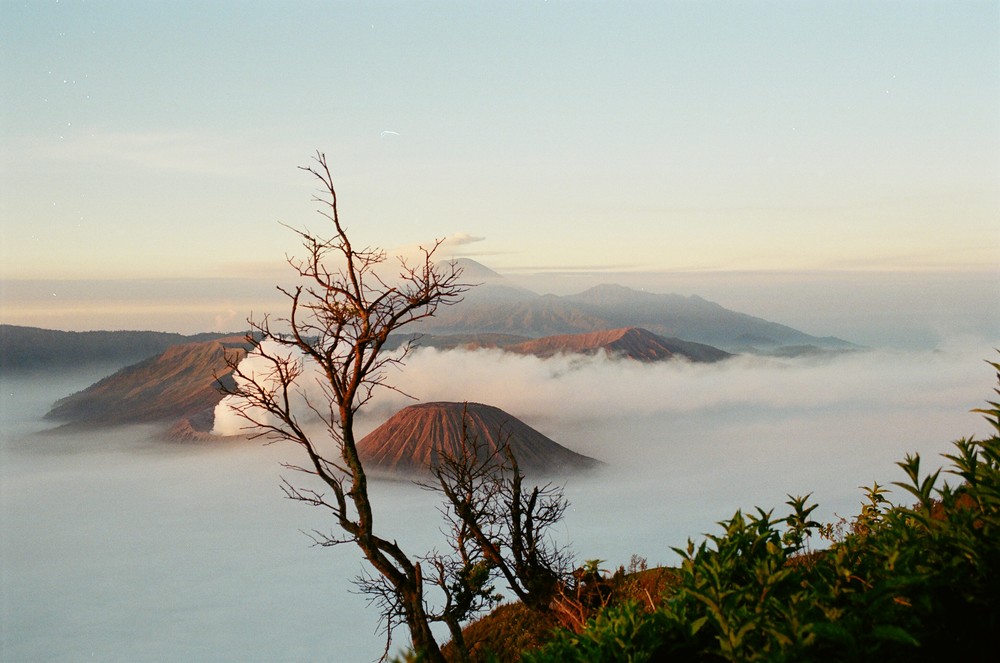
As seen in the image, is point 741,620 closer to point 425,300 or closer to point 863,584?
point 863,584

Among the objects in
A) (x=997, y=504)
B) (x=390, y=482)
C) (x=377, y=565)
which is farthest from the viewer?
(x=390, y=482)

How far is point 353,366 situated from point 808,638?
7717mm

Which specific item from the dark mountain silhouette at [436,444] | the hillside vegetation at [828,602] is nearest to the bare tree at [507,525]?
the hillside vegetation at [828,602]

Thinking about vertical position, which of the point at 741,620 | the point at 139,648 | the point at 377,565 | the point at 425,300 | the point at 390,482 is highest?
the point at 425,300

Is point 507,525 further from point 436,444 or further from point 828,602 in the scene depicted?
point 436,444

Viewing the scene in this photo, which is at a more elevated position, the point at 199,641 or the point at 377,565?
the point at 377,565

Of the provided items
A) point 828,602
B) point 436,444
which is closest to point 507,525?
point 828,602

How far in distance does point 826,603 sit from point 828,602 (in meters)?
0.01

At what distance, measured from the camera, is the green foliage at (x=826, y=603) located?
9.57 ft

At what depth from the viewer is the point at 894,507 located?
13.2 feet

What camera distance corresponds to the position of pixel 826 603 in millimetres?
3207

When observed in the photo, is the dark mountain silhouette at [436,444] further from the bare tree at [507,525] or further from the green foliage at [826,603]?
the green foliage at [826,603]

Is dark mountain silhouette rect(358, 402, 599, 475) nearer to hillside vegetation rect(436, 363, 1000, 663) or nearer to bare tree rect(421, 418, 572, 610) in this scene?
bare tree rect(421, 418, 572, 610)

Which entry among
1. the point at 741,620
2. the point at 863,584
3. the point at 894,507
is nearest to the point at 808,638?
the point at 741,620
